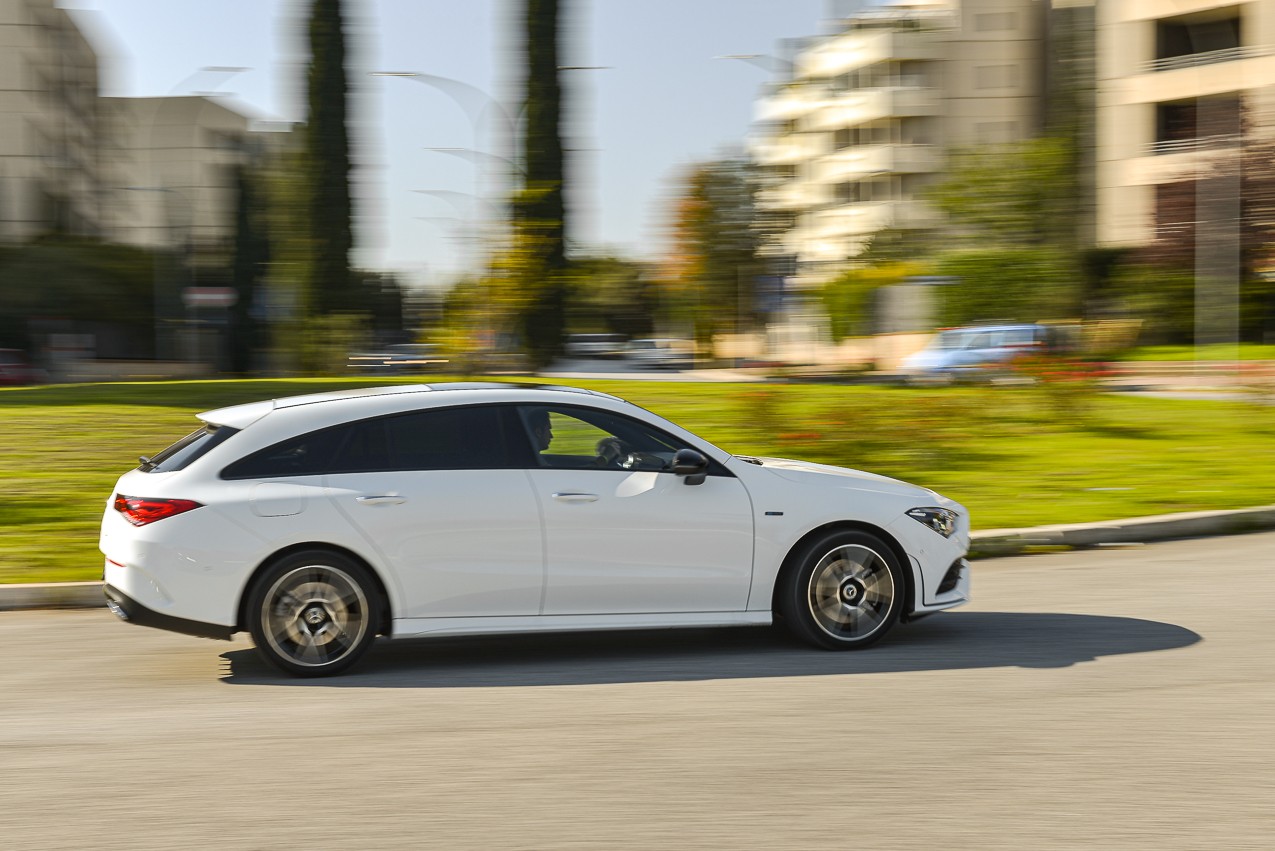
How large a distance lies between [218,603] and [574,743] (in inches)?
80.6

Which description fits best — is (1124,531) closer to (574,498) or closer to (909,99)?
(574,498)

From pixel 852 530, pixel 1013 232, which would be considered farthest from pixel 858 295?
pixel 852 530

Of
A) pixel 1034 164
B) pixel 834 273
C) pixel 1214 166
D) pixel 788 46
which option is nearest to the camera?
pixel 788 46

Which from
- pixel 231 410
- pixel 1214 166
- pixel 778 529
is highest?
pixel 1214 166

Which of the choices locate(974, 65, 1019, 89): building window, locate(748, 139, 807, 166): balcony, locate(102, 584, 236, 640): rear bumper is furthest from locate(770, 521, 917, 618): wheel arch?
locate(748, 139, 807, 166): balcony

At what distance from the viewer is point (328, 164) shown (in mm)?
44500

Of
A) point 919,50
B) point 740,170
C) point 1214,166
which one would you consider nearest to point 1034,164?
point 1214,166

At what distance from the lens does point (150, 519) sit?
674 centimetres

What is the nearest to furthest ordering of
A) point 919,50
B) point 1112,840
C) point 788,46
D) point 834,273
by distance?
point 1112,840, point 788,46, point 834,273, point 919,50

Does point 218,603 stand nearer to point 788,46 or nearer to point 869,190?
point 788,46

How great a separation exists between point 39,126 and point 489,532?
64.0 m

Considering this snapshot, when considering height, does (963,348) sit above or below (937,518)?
above

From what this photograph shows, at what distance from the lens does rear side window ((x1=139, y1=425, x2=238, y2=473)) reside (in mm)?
7012

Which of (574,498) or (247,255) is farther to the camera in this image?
(247,255)
